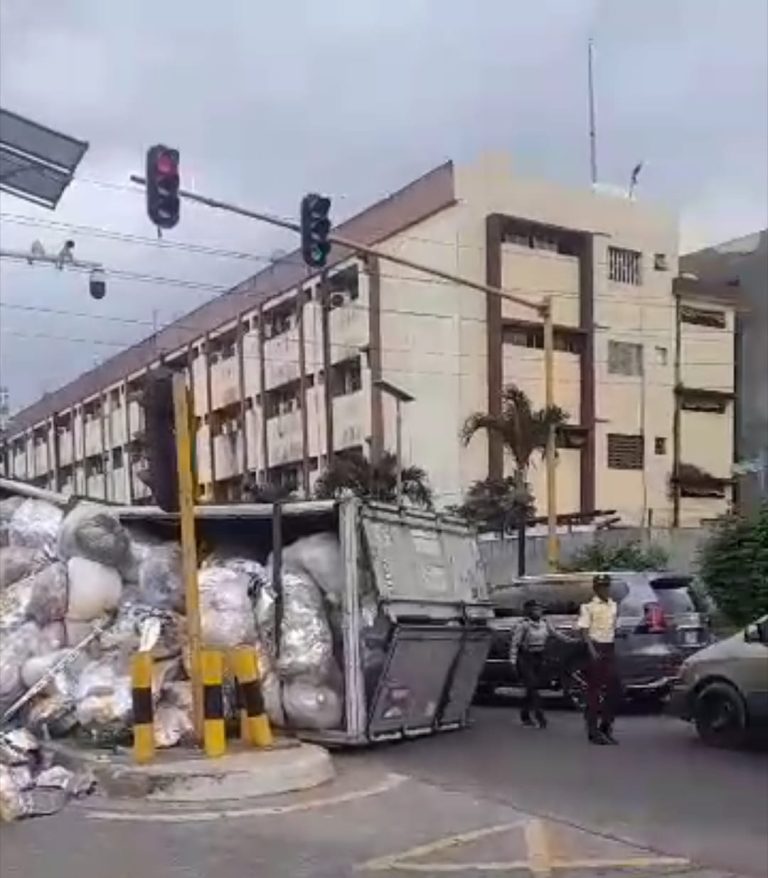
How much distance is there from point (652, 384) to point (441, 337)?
9271mm

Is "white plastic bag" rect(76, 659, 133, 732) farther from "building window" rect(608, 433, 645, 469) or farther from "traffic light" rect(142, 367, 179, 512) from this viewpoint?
"building window" rect(608, 433, 645, 469)

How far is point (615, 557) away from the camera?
30266mm

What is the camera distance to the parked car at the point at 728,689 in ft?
41.4

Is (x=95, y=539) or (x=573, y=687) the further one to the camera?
(x=573, y=687)

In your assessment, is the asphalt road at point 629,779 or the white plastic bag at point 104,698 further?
the white plastic bag at point 104,698

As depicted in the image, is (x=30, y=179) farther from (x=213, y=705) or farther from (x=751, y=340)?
(x=751, y=340)

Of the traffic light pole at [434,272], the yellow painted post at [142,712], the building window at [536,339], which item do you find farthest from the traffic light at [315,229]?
the building window at [536,339]

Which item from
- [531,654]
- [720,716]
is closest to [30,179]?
[531,654]

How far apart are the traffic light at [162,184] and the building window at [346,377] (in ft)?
110

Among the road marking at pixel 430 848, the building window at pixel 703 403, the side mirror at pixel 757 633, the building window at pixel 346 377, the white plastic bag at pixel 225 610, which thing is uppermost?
the building window at pixel 346 377

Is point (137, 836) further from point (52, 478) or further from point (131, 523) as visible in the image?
point (52, 478)

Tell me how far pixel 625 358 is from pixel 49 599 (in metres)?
38.9

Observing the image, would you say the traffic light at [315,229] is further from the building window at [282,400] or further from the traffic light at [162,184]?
the building window at [282,400]

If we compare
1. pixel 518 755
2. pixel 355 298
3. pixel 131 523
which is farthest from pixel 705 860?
pixel 355 298
